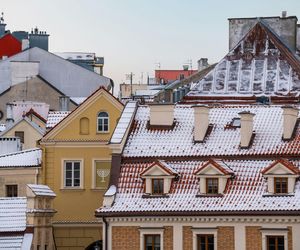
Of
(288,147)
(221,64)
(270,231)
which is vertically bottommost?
(270,231)

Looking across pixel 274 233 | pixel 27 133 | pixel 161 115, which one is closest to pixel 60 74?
pixel 27 133

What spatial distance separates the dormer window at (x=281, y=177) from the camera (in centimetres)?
5844

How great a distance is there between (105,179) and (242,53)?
1715 cm

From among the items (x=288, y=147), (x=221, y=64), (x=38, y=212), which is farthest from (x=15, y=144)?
(x=288, y=147)

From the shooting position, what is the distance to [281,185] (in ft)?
193

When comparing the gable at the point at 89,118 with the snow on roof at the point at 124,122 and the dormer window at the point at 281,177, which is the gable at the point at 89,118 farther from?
the dormer window at the point at 281,177

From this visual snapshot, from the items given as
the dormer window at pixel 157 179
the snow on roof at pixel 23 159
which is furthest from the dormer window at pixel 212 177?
the snow on roof at pixel 23 159

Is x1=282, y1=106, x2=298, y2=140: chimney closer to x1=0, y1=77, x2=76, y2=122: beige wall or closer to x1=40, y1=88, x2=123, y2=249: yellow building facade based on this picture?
x1=40, y1=88, x2=123, y2=249: yellow building facade

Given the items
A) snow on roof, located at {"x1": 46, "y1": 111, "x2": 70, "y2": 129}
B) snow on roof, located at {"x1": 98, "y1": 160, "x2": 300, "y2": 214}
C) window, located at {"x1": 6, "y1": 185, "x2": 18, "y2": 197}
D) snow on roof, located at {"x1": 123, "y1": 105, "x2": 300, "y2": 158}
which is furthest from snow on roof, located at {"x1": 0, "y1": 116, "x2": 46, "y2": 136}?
snow on roof, located at {"x1": 98, "y1": 160, "x2": 300, "y2": 214}

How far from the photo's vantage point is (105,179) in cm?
6750

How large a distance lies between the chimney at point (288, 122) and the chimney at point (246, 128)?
4.74 feet

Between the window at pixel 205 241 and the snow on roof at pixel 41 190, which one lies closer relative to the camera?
the window at pixel 205 241

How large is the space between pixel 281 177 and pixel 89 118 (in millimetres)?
13182

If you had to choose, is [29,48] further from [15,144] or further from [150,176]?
[150,176]
